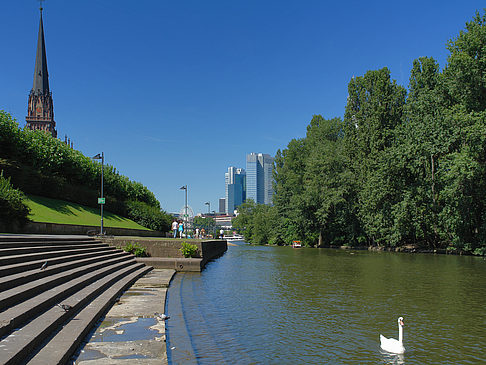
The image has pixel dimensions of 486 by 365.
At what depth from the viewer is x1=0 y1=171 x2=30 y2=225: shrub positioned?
941 inches

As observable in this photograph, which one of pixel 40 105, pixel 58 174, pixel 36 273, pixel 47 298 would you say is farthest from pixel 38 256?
pixel 40 105

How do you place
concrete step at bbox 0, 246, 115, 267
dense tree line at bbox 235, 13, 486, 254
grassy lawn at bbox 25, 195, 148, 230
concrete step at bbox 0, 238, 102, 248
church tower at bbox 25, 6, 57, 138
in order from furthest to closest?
church tower at bbox 25, 6, 57, 138 → dense tree line at bbox 235, 13, 486, 254 → grassy lawn at bbox 25, 195, 148, 230 → concrete step at bbox 0, 238, 102, 248 → concrete step at bbox 0, 246, 115, 267

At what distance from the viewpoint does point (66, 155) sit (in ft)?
140

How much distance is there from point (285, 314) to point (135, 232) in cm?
3407

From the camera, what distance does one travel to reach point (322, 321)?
1051 centimetres

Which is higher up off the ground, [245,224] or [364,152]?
[364,152]

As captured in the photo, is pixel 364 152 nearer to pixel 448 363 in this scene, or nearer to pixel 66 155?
pixel 66 155

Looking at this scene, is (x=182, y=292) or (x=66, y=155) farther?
(x=66, y=155)

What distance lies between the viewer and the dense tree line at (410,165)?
117ft

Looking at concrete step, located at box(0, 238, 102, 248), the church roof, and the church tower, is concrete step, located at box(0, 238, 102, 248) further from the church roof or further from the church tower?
the church tower

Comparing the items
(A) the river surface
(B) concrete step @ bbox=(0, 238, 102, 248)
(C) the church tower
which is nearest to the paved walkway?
(A) the river surface

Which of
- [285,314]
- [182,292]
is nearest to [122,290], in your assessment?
[182,292]

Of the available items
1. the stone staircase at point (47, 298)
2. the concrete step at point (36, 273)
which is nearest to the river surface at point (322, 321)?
the stone staircase at point (47, 298)

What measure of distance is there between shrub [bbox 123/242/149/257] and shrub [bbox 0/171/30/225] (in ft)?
23.8
